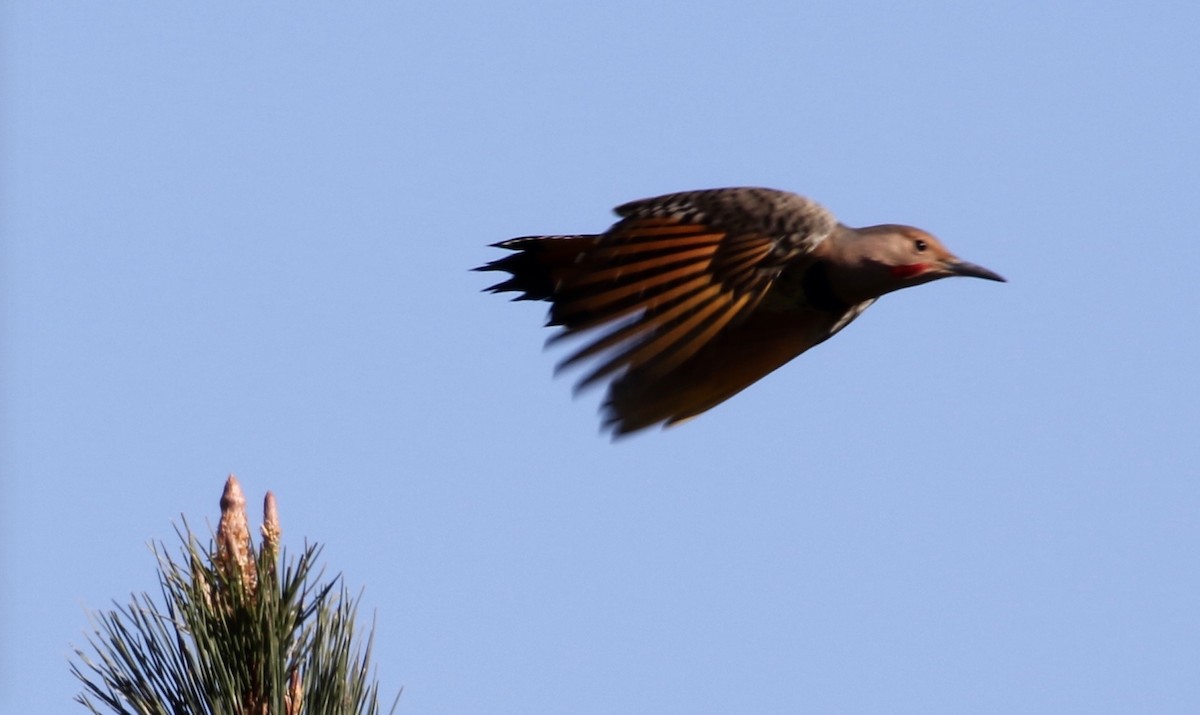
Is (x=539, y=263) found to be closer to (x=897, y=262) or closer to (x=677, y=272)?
(x=677, y=272)

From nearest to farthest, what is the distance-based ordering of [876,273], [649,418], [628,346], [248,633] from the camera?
[248,633] < [628,346] < [649,418] < [876,273]

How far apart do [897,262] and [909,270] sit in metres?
0.07

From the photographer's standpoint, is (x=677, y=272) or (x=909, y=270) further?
(x=909, y=270)

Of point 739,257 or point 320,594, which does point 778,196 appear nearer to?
point 739,257

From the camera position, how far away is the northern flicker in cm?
508

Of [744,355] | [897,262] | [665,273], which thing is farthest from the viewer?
[744,355]

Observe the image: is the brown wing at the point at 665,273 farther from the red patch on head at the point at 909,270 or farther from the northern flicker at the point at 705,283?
the red patch on head at the point at 909,270

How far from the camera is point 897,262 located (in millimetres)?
5758

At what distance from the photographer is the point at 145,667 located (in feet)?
13.0

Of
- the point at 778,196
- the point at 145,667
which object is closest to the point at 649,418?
the point at 778,196

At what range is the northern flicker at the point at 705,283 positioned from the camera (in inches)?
200

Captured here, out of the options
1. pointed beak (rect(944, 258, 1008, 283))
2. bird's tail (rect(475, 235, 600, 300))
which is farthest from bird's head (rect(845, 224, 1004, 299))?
bird's tail (rect(475, 235, 600, 300))

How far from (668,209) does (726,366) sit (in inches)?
26.3

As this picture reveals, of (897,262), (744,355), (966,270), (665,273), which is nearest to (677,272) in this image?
(665,273)
